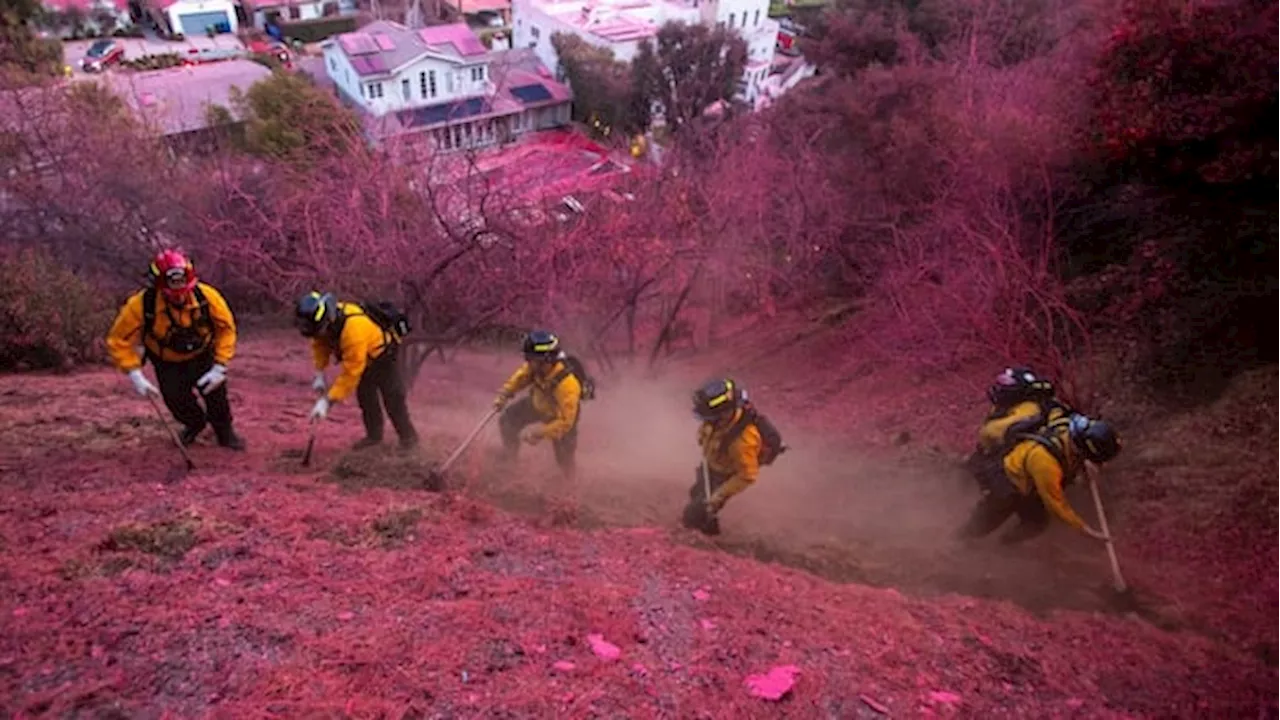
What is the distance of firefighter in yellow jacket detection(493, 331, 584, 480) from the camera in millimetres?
7062

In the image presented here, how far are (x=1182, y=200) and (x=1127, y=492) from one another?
19.8 ft

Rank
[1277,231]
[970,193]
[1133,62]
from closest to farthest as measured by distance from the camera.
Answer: [1277,231] → [1133,62] → [970,193]

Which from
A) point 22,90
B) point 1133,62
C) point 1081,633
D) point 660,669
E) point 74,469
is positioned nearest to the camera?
point 660,669

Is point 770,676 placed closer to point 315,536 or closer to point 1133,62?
point 315,536

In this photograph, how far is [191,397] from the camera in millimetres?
→ 7066

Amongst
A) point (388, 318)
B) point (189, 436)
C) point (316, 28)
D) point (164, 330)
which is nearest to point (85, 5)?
point (316, 28)

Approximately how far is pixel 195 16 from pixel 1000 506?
46.6 metres

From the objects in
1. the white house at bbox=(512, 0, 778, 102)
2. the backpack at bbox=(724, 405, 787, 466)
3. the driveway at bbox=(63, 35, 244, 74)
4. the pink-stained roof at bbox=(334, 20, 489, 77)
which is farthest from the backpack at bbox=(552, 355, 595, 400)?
the driveway at bbox=(63, 35, 244, 74)

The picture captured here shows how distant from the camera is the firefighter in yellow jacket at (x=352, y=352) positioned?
643cm

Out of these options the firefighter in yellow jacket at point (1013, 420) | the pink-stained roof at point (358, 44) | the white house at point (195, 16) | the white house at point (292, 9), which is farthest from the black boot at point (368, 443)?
the white house at point (292, 9)

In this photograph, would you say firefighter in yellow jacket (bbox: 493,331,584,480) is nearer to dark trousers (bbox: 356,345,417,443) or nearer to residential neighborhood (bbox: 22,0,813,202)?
dark trousers (bbox: 356,345,417,443)

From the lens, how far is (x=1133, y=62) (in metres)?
10.4

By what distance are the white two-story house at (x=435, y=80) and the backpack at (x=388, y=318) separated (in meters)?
22.7

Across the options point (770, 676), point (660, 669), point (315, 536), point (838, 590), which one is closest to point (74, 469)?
point (315, 536)
